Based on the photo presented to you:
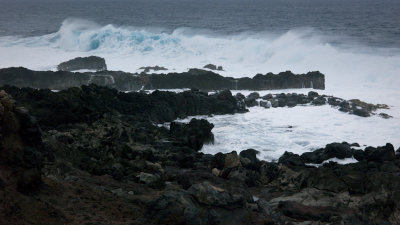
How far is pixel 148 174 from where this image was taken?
14.0 meters

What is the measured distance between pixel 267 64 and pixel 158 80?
15912mm

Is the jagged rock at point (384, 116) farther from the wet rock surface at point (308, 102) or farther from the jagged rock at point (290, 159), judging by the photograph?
the jagged rock at point (290, 159)

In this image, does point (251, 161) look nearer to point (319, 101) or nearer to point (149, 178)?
point (149, 178)

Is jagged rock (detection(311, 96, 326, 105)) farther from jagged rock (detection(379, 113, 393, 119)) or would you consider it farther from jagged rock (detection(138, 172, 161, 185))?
jagged rock (detection(138, 172, 161, 185))

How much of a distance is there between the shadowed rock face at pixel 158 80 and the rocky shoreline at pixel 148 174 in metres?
8.69

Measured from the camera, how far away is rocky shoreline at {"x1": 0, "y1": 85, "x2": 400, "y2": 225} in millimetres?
9711

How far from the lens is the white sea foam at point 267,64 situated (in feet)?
77.9

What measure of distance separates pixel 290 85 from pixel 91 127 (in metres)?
20.0

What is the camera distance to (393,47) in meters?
51.8

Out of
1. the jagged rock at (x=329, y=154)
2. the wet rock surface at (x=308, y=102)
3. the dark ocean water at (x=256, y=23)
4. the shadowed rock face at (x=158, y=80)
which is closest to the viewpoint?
the jagged rock at (x=329, y=154)

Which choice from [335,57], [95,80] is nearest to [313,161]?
[95,80]

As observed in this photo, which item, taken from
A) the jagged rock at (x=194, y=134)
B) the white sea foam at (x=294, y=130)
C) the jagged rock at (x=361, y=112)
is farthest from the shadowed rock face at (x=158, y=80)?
the jagged rock at (x=194, y=134)

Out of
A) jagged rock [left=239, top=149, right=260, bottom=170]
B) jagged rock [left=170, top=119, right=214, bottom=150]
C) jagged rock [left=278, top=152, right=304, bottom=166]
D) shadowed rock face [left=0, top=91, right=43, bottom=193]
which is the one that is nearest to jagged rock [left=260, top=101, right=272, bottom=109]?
jagged rock [left=170, top=119, right=214, bottom=150]

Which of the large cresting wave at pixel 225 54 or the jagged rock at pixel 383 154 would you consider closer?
the jagged rock at pixel 383 154
